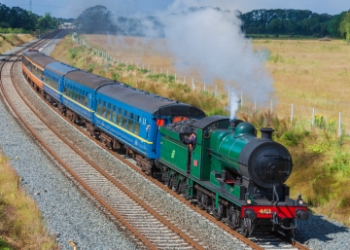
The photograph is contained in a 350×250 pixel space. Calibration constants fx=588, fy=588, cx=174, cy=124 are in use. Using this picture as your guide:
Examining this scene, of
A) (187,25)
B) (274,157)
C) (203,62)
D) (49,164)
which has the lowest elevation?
(49,164)

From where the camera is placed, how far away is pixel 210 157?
16.0 meters

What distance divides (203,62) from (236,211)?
26.8ft

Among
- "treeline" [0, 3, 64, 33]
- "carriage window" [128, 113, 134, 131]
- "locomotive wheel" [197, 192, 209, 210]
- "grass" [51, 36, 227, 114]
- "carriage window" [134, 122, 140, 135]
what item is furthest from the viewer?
"treeline" [0, 3, 64, 33]

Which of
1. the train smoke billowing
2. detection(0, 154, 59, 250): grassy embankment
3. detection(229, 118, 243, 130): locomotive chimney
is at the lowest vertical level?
detection(0, 154, 59, 250): grassy embankment

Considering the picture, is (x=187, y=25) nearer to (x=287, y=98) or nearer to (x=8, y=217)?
(x=8, y=217)

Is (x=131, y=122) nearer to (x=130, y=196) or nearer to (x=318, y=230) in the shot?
(x=130, y=196)

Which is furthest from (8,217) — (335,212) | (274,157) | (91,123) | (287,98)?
(287,98)

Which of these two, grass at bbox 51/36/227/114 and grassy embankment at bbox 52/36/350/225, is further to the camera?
grass at bbox 51/36/227/114

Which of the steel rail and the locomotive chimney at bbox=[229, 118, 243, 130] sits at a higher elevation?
the locomotive chimney at bbox=[229, 118, 243, 130]

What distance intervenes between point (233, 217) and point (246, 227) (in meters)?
0.60

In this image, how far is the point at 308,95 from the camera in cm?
3478

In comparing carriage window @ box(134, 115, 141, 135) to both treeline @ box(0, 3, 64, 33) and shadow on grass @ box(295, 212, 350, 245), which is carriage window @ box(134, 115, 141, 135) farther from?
treeline @ box(0, 3, 64, 33)

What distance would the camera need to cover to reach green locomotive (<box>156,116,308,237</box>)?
44.8 feet

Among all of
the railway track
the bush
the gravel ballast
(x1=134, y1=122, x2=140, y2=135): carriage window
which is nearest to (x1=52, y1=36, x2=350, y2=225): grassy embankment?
the gravel ballast
